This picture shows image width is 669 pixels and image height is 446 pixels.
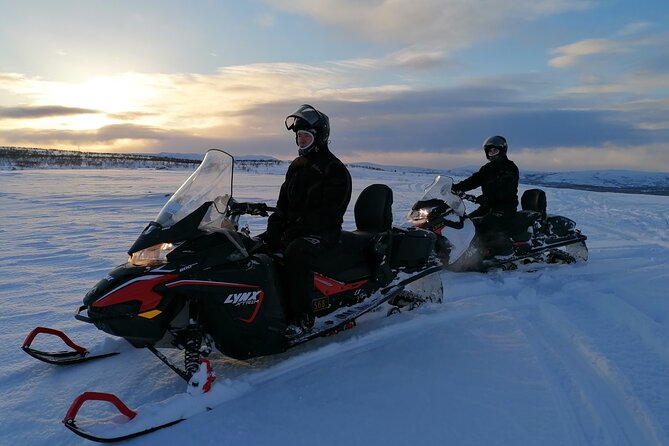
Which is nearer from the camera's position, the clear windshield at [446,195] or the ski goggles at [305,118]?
the ski goggles at [305,118]

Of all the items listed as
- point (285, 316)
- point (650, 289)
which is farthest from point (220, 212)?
point (650, 289)

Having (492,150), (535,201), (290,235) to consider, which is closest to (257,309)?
(290,235)

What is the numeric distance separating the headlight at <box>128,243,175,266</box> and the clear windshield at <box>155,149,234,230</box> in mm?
151

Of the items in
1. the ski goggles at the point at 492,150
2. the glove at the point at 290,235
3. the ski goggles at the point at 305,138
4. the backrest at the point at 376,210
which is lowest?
the glove at the point at 290,235

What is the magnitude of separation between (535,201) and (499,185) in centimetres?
101

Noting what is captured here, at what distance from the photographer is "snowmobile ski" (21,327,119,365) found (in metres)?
3.30

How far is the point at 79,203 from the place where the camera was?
40.9 feet

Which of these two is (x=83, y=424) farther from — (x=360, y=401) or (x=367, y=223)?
(x=367, y=223)

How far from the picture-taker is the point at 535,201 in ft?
23.7

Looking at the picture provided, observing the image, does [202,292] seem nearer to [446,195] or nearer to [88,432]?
[88,432]

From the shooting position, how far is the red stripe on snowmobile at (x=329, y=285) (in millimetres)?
3714

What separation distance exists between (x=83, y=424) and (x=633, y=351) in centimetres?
382

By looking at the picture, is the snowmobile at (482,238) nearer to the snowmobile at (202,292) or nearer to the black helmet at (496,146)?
the black helmet at (496,146)

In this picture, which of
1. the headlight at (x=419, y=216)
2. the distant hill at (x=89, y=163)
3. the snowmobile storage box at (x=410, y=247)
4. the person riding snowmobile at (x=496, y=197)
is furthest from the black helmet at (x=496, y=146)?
the distant hill at (x=89, y=163)
